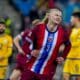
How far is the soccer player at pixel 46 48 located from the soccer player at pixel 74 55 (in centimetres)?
203

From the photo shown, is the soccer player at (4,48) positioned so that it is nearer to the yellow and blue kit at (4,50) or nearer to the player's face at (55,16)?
the yellow and blue kit at (4,50)

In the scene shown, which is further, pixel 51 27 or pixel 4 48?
pixel 4 48

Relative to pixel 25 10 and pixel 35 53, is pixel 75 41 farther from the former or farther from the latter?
pixel 25 10

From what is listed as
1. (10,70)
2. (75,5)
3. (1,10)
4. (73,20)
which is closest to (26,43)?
(73,20)

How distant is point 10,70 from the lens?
14.8 metres

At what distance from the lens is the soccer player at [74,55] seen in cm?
1241

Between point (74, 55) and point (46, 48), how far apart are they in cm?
237

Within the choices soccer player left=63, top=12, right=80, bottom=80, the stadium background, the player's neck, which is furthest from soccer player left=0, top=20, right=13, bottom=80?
the stadium background

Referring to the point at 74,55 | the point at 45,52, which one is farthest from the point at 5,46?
the point at 45,52

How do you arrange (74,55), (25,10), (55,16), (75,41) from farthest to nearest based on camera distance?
(25,10), (74,55), (75,41), (55,16)

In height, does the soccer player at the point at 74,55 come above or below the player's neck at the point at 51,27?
below

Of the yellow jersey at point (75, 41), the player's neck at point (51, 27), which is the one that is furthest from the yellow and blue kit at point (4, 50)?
the player's neck at point (51, 27)

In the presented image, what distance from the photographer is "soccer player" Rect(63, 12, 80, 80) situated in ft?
40.7

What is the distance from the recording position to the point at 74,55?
12531 millimetres
